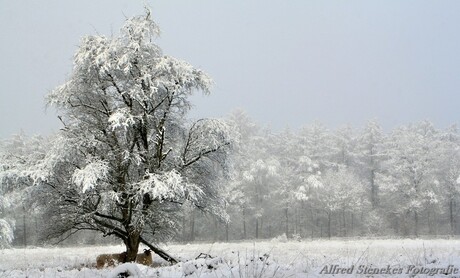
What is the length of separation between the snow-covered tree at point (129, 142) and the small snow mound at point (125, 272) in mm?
5926

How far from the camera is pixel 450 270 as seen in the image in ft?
20.2

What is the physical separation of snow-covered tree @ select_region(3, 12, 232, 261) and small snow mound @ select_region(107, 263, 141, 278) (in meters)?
5.93

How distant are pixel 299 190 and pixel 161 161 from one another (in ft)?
109

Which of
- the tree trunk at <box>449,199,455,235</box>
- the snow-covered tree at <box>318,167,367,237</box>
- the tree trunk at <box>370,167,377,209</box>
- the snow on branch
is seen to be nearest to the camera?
the snow on branch

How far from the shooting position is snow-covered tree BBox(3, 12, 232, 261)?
12289 mm

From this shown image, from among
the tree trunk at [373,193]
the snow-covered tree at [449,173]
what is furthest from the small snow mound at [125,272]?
the tree trunk at [373,193]

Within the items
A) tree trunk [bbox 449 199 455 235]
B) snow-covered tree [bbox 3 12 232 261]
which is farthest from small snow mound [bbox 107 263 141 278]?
tree trunk [bbox 449 199 455 235]

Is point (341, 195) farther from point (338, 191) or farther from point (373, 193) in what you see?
point (373, 193)

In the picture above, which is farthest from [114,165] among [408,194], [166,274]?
[408,194]

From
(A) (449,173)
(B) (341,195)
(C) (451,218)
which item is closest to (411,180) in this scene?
(A) (449,173)

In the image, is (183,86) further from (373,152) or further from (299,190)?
(373,152)

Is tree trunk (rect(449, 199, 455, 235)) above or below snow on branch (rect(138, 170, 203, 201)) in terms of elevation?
below

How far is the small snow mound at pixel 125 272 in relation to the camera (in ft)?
18.3

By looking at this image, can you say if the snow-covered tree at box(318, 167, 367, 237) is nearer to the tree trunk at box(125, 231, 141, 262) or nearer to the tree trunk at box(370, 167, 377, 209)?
the tree trunk at box(370, 167, 377, 209)
